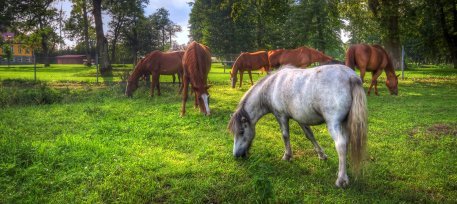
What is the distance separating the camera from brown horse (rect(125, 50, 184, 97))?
12531mm

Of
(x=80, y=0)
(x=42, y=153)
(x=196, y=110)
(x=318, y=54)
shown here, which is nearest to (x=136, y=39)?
(x=80, y=0)

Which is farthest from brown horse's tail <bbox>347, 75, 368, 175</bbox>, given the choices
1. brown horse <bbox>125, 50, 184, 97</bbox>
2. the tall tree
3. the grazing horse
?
the tall tree

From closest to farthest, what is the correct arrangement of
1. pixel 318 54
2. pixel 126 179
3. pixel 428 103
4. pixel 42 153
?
1. pixel 126 179
2. pixel 42 153
3. pixel 428 103
4. pixel 318 54

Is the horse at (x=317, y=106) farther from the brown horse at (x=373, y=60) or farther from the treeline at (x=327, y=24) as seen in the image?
the brown horse at (x=373, y=60)

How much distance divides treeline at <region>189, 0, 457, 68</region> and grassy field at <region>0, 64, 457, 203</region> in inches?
182

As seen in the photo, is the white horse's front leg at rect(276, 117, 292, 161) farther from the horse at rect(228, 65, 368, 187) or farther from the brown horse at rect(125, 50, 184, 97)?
the brown horse at rect(125, 50, 184, 97)

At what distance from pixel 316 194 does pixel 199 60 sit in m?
5.83

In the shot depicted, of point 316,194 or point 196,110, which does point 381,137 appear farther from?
point 196,110

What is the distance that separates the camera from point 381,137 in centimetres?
635

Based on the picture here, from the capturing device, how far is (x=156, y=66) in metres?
12.7

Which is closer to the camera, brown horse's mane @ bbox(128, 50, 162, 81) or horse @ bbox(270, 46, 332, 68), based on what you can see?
brown horse's mane @ bbox(128, 50, 162, 81)

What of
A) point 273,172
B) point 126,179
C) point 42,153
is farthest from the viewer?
point 42,153

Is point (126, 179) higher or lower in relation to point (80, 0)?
lower

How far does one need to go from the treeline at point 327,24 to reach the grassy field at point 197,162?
461 cm
